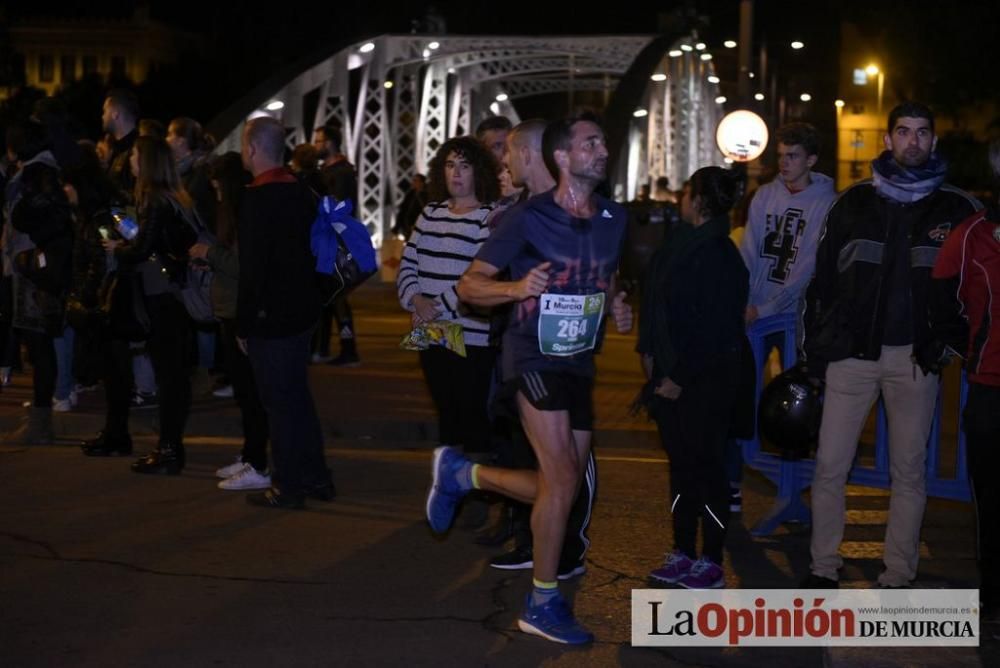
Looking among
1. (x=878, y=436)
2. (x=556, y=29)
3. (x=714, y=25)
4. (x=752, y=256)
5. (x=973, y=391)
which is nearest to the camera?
(x=973, y=391)

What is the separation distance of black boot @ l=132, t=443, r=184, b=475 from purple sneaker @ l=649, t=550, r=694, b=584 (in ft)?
11.4

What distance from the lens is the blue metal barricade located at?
7.41 metres

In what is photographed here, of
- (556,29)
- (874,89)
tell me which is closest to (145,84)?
(556,29)

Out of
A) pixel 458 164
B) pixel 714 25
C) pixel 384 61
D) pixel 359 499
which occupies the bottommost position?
pixel 359 499

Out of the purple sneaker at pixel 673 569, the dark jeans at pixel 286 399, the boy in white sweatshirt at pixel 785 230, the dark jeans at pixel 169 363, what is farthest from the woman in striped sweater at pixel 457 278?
the dark jeans at pixel 169 363

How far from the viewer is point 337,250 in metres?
8.16

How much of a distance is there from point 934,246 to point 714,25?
106 meters

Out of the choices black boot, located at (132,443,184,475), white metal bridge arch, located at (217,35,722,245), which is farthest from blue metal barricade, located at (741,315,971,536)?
white metal bridge arch, located at (217,35,722,245)

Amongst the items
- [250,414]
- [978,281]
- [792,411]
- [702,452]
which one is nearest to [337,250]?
[250,414]

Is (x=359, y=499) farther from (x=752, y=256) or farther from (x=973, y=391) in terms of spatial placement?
(x=973, y=391)

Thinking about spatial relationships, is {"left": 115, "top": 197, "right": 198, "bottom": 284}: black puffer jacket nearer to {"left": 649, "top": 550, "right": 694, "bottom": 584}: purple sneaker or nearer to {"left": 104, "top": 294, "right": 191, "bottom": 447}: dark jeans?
{"left": 104, "top": 294, "right": 191, "bottom": 447}: dark jeans

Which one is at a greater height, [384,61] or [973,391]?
[384,61]

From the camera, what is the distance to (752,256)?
8312mm

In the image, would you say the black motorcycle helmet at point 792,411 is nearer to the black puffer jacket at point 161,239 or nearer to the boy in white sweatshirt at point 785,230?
the boy in white sweatshirt at point 785,230
